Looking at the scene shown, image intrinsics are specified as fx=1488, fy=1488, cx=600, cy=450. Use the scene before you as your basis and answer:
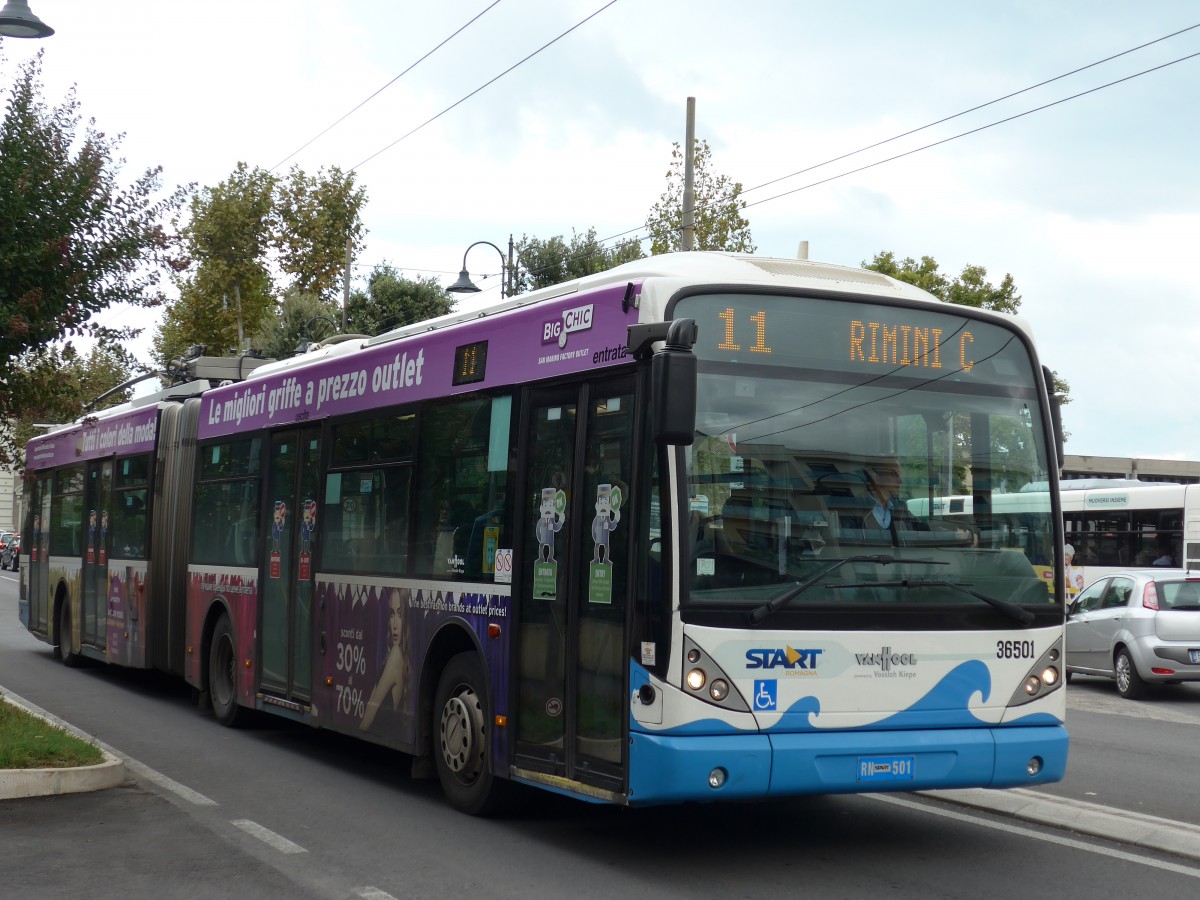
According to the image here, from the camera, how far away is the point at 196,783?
1062cm

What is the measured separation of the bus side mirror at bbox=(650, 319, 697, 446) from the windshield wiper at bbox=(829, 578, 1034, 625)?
4.02ft

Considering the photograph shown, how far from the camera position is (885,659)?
7637 millimetres

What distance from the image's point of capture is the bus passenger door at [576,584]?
768cm

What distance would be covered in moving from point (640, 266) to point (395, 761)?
5.39m

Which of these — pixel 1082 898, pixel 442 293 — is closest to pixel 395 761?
pixel 1082 898

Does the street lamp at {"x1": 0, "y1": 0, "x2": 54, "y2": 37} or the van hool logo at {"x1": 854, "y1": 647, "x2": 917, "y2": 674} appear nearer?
the van hool logo at {"x1": 854, "y1": 647, "x2": 917, "y2": 674}

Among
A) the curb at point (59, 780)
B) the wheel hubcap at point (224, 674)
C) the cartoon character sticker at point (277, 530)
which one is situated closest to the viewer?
the curb at point (59, 780)

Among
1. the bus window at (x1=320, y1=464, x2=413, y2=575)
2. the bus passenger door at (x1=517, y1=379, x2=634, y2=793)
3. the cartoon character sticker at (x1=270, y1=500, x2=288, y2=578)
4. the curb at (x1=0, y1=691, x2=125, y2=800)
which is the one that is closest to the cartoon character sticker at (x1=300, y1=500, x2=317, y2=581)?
the bus window at (x1=320, y1=464, x2=413, y2=575)

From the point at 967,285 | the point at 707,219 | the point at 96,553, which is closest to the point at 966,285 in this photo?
the point at 967,285

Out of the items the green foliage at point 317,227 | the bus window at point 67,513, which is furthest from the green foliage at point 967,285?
the bus window at point 67,513

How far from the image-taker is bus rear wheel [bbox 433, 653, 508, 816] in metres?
8.96

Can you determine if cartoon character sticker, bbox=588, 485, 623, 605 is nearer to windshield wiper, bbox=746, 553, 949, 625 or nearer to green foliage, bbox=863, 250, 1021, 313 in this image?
windshield wiper, bbox=746, 553, 949, 625

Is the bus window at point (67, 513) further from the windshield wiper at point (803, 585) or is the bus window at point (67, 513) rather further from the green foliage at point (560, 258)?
the green foliage at point (560, 258)

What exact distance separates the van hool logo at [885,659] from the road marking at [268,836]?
3.23 metres
